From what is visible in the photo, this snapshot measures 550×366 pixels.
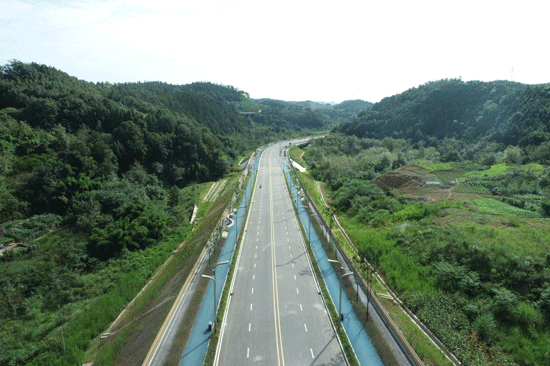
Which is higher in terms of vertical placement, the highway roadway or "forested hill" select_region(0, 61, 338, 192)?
"forested hill" select_region(0, 61, 338, 192)

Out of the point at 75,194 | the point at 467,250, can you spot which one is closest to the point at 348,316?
the point at 467,250

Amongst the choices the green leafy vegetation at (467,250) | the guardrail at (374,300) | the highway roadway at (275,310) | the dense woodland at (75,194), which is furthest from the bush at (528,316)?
the dense woodland at (75,194)

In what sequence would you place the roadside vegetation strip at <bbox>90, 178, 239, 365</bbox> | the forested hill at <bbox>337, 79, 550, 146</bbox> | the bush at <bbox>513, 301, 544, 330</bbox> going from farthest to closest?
the forested hill at <bbox>337, 79, 550, 146</bbox> < the roadside vegetation strip at <bbox>90, 178, 239, 365</bbox> < the bush at <bbox>513, 301, 544, 330</bbox>

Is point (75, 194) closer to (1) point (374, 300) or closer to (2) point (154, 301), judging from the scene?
(2) point (154, 301)

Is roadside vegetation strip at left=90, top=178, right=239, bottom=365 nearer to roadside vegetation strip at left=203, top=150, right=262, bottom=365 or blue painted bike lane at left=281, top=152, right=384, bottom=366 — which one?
roadside vegetation strip at left=203, top=150, right=262, bottom=365

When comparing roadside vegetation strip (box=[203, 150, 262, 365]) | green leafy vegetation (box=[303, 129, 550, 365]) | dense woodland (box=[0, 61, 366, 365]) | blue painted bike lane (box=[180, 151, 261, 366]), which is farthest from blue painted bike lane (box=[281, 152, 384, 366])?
dense woodland (box=[0, 61, 366, 365])

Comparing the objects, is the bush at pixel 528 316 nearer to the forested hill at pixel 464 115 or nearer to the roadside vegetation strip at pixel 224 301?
the roadside vegetation strip at pixel 224 301
